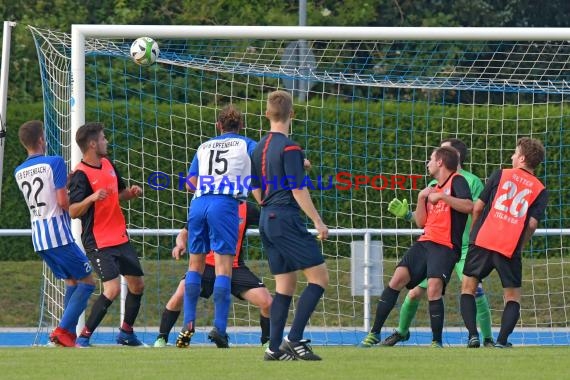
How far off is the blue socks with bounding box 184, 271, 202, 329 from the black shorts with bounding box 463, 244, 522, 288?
219cm

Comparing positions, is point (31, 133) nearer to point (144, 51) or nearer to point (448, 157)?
point (144, 51)

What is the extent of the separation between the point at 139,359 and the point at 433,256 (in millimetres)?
2993

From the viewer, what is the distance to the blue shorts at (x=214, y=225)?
11.1 meters

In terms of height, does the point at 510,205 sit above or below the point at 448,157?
below

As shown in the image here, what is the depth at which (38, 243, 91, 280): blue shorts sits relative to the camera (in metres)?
11.6

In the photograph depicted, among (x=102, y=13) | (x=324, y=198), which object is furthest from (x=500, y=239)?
(x=102, y=13)

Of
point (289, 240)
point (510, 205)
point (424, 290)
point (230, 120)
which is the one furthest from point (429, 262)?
point (289, 240)

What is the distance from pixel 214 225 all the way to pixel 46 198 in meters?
1.49

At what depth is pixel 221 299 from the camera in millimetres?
11078

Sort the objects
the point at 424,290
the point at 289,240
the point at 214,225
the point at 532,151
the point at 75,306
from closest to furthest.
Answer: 1. the point at 289,240
2. the point at 214,225
3. the point at 532,151
4. the point at 75,306
5. the point at 424,290

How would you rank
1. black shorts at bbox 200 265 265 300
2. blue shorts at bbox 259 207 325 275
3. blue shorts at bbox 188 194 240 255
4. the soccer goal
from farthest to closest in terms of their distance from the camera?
the soccer goal
black shorts at bbox 200 265 265 300
blue shorts at bbox 188 194 240 255
blue shorts at bbox 259 207 325 275

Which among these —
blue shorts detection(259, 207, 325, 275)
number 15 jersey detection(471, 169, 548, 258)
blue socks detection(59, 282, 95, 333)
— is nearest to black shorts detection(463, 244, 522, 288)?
number 15 jersey detection(471, 169, 548, 258)

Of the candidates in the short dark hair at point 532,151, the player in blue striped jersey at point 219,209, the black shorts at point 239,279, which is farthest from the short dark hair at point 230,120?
the short dark hair at point 532,151

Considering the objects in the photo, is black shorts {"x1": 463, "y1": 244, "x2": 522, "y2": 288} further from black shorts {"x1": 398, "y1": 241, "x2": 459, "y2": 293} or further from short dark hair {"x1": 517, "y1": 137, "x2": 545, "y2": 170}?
short dark hair {"x1": 517, "y1": 137, "x2": 545, "y2": 170}
